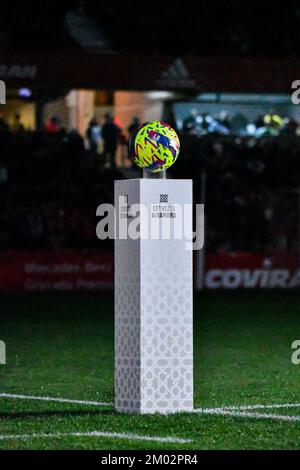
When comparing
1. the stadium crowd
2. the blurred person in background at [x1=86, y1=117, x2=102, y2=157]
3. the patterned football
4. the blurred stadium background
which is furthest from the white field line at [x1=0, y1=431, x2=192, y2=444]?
the blurred person in background at [x1=86, y1=117, x2=102, y2=157]

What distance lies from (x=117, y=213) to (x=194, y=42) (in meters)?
21.7

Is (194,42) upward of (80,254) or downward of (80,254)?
upward

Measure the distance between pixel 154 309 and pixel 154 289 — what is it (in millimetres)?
146

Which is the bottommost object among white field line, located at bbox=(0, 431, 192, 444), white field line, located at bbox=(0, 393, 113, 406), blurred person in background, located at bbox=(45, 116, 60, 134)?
white field line, located at bbox=(0, 393, 113, 406)

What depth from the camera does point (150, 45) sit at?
30.1m

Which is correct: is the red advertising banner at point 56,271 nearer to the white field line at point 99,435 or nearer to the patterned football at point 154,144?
the patterned football at point 154,144

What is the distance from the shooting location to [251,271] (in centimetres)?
2395

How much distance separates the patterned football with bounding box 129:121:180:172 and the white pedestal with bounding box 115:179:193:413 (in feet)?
0.59

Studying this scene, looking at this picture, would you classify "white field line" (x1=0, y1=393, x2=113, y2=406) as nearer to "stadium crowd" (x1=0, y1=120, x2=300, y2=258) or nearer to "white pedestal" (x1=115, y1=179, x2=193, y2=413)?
"white pedestal" (x1=115, y1=179, x2=193, y2=413)

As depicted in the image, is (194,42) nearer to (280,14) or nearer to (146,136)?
(280,14)

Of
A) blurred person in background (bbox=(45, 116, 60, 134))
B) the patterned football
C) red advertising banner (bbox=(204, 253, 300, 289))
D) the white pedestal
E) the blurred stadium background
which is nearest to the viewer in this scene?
the patterned football

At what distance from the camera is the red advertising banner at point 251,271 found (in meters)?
23.6

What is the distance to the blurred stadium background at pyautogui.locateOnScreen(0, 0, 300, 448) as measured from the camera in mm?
21516
